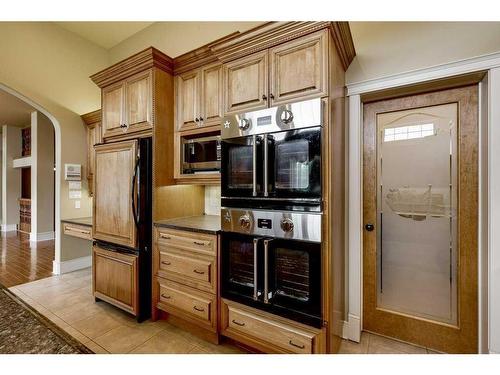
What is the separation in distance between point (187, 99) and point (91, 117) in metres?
2.26

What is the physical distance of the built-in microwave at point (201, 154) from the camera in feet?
7.75

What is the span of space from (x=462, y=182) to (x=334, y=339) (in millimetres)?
1527

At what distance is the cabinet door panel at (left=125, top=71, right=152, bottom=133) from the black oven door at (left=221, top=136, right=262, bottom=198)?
0.95m

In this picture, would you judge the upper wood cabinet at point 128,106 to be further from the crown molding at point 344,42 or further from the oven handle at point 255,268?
the crown molding at point 344,42

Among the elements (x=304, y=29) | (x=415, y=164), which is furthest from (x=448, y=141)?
(x=304, y=29)

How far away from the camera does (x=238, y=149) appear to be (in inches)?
77.9

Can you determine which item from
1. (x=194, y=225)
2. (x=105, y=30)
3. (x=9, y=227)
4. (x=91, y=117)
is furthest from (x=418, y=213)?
(x=9, y=227)

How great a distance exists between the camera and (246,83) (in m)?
1.99

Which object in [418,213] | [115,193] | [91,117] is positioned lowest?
[418,213]

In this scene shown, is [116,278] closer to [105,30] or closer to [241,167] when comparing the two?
[241,167]

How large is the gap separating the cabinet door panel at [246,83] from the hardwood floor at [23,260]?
3789mm

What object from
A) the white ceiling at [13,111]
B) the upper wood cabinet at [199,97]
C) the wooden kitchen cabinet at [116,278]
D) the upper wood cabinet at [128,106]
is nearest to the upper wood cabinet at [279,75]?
the upper wood cabinet at [199,97]

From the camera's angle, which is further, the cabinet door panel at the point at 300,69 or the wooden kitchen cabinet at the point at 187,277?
the wooden kitchen cabinet at the point at 187,277
